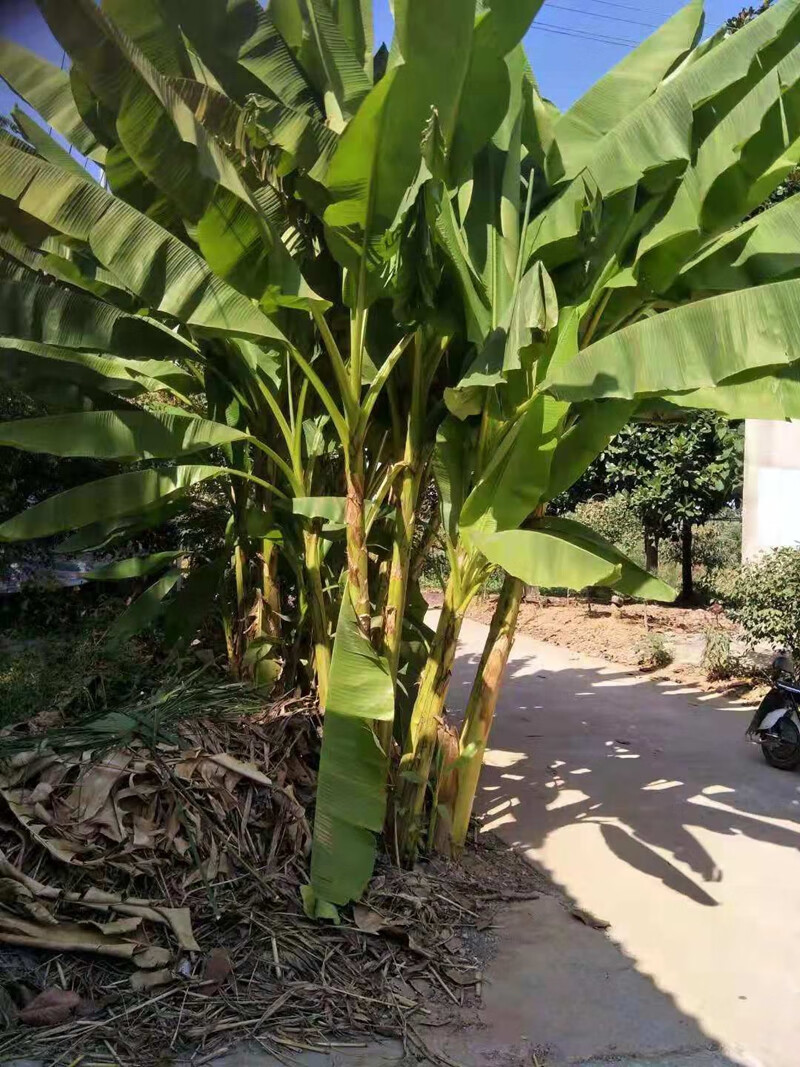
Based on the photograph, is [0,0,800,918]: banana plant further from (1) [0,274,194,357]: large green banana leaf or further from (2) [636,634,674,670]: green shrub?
(2) [636,634,674,670]: green shrub

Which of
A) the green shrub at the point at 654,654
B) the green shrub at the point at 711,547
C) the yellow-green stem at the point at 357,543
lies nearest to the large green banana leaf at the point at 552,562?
the yellow-green stem at the point at 357,543

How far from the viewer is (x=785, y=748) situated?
711 centimetres

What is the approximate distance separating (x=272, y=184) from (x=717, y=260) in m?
2.36

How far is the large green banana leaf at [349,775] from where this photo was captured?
155 inches

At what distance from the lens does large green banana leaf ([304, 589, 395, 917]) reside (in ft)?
12.9

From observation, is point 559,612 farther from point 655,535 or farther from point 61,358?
point 61,358

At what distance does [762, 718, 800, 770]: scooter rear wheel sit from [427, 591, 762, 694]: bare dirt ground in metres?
3.24

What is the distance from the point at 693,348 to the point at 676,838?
3561 mm

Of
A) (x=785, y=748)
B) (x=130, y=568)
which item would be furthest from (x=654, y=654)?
(x=130, y=568)

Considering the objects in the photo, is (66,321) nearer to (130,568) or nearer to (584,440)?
(130,568)

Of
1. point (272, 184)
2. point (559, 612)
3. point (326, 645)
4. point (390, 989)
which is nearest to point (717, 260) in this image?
point (272, 184)

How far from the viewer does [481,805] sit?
21.2 ft

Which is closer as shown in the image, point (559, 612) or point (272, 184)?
point (272, 184)

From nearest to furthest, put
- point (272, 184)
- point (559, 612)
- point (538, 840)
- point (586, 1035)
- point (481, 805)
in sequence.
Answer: point (586, 1035)
point (272, 184)
point (538, 840)
point (481, 805)
point (559, 612)
